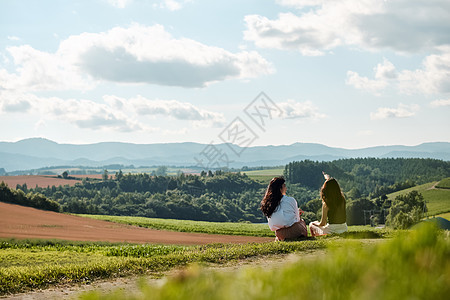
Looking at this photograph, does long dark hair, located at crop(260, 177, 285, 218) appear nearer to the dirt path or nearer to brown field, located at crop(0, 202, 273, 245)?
the dirt path

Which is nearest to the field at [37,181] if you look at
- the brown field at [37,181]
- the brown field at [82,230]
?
the brown field at [37,181]

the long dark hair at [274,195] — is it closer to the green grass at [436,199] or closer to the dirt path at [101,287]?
the dirt path at [101,287]

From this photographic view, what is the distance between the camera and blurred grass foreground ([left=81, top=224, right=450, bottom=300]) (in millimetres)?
1999

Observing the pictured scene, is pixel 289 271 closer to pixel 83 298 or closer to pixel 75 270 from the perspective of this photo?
pixel 83 298

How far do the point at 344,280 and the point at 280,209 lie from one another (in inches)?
406

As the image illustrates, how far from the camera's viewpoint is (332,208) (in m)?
13.4

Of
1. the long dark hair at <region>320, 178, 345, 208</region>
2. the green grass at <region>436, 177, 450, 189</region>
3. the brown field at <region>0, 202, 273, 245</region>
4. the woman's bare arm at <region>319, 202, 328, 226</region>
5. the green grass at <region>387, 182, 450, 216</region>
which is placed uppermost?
the long dark hair at <region>320, 178, 345, 208</region>

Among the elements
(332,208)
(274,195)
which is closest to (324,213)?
(332,208)

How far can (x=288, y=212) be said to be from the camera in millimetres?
12586

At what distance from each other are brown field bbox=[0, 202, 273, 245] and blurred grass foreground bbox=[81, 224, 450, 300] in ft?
97.0

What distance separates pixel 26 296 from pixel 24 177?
6361 inches

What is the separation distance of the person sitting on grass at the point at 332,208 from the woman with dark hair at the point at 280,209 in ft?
3.46

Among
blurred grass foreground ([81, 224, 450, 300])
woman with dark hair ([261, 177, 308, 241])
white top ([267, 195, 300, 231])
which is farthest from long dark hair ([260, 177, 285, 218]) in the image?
blurred grass foreground ([81, 224, 450, 300])

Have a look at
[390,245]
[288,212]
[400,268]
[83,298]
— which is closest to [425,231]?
[390,245]
